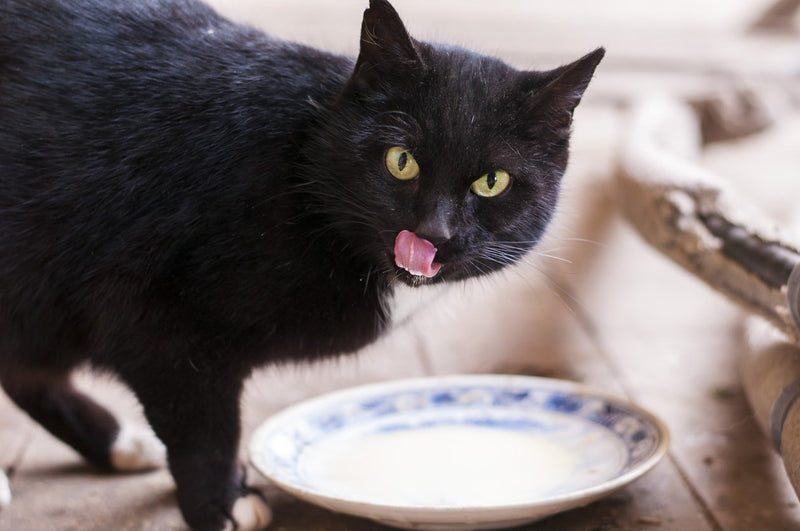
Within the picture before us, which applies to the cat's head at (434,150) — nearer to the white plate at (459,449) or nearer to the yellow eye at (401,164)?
the yellow eye at (401,164)

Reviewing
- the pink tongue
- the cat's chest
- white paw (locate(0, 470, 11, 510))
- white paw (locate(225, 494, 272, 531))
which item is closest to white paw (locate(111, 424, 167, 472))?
white paw (locate(0, 470, 11, 510))

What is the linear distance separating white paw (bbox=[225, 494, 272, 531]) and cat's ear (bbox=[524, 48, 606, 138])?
788mm

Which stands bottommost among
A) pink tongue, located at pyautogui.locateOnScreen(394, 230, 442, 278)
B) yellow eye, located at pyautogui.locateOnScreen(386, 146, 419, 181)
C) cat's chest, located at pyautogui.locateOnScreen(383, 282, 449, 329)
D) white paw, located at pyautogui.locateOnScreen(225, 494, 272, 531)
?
white paw, located at pyautogui.locateOnScreen(225, 494, 272, 531)

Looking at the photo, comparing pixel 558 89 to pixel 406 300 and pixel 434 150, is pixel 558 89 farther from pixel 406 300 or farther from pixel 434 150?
pixel 406 300

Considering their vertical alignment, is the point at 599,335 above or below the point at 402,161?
below

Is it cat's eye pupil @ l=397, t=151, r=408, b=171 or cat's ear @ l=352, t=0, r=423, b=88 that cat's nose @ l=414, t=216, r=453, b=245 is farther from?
cat's ear @ l=352, t=0, r=423, b=88

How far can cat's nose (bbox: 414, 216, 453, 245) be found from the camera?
142 centimetres

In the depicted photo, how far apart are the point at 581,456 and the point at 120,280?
2.82ft

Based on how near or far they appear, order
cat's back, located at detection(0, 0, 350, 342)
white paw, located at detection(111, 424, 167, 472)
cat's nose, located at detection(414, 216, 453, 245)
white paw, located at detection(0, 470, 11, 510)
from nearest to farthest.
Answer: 1. cat's nose, located at detection(414, 216, 453, 245)
2. cat's back, located at detection(0, 0, 350, 342)
3. white paw, located at detection(0, 470, 11, 510)
4. white paw, located at detection(111, 424, 167, 472)

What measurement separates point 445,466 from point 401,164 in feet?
1.96

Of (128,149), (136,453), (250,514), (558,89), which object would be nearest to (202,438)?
(250,514)

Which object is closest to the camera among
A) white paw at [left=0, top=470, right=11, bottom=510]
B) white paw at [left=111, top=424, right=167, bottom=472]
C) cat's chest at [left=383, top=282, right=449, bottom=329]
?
cat's chest at [left=383, top=282, right=449, bottom=329]

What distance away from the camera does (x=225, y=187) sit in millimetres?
1536

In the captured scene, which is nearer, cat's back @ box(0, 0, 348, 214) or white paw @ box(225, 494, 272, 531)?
cat's back @ box(0, 0, 348, 214)
